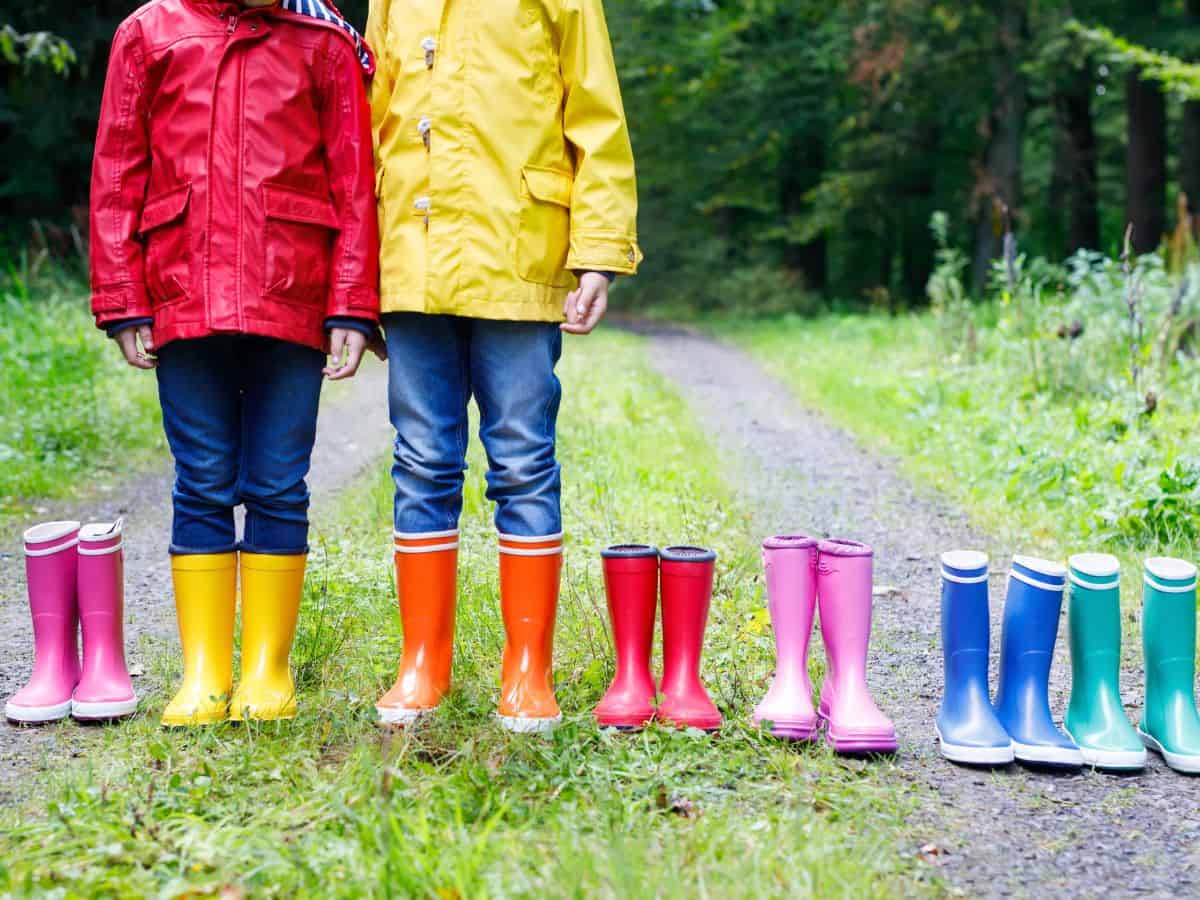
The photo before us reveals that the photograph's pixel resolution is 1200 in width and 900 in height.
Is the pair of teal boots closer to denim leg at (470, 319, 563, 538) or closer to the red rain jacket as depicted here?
denim leg at (470, 319, 563, 538)

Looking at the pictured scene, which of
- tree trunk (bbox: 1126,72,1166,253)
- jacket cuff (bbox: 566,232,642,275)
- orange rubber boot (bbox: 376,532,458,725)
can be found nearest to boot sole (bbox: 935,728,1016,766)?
orange rubber boot (bbox: 376,532,458,725)

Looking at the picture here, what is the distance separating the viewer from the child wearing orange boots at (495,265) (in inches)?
98.2

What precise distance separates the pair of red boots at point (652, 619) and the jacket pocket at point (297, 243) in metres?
0.92

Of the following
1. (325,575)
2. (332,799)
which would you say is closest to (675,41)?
(325,575)

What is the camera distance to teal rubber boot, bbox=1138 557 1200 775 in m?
2.55

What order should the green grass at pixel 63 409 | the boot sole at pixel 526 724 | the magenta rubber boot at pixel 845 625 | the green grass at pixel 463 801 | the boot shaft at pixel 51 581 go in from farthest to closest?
the green grass at pixel 63 409, the boot shaft at pixel 51 581, the magenta rubber boot at pixel 845 625, the boot sole at pixel 526 724, the green grass at pixel 463 801

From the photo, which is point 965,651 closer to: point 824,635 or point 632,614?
point 824,635

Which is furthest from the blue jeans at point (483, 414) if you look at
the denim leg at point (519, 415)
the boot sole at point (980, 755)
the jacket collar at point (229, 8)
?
the boot sole at point (980, 755)

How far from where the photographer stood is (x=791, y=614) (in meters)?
2.60

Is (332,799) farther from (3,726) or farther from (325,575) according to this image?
(325,575)

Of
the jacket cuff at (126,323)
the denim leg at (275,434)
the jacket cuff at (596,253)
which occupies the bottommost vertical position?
the denim leg at (275,434)

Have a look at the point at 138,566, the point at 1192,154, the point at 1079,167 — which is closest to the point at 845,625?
the point at 138,566

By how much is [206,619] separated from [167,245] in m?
0.87

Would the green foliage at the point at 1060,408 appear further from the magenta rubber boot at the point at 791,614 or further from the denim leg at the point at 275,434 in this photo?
the denim leg at the point at 275,434
